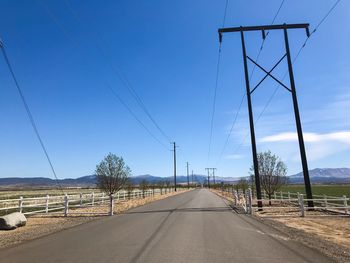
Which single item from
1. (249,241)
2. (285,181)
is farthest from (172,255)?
(285,181)

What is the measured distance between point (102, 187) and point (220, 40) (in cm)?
2109

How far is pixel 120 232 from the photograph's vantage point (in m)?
13.1

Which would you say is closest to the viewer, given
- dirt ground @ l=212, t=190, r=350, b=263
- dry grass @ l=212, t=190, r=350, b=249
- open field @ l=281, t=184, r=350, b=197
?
dirt ground @ l=212, t=190, r=350, b=263

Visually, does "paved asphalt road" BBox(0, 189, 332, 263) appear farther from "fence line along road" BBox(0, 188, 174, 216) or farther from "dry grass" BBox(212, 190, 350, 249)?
"fence line along road" BBox(0, 188, 174, 216)

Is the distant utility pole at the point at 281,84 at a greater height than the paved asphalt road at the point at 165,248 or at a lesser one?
greater

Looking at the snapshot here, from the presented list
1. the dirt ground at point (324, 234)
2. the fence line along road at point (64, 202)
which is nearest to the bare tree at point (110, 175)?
the fence line along road at point (64, 202)

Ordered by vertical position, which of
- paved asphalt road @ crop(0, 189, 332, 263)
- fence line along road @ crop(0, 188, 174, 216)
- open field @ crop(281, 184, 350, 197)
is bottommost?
paved asphalt road @ crop(0, 189, 332, 263)

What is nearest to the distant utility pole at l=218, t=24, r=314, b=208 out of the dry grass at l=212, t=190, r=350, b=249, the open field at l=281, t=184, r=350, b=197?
the dry grass at l=212, t=190, r=350, b=249

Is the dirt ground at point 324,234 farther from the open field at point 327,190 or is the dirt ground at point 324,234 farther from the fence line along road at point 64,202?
the open field at point 327,190

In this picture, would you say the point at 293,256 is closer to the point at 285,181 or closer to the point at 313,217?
the point at 313,217

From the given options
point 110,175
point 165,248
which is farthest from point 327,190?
point 165,248

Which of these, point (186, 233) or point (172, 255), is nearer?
point (172, 255)

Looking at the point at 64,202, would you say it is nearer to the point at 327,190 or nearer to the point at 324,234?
the point at 324,234

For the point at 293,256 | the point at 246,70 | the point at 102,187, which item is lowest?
the point at 293,256
